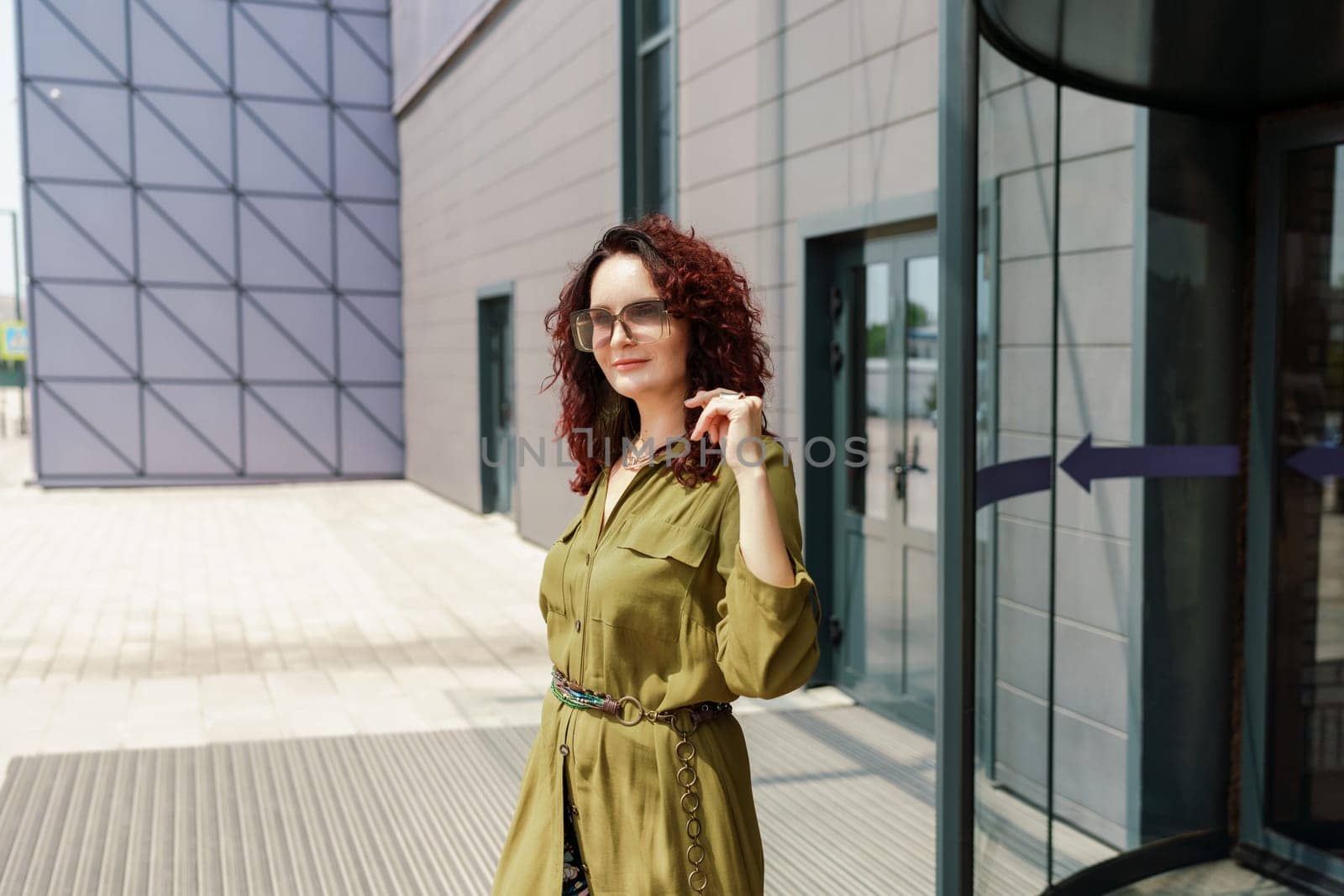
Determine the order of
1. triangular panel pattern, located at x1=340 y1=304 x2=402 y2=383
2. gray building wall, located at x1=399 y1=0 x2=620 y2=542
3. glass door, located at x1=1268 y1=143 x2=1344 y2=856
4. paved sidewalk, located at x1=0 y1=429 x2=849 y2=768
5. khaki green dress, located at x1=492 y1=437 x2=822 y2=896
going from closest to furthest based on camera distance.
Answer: khaki green dress, located at x1=492 y1=437 x2=822 y2=896
glass door, located at x1=1268 y1=143 x2=1344 y2=856
paved sidewalk, located at x1=0 y1=429 x2=849 y2=768
gray building wall, located at x1=399 y1=0 x2=620 y2=542
triangular panel pattern, located at x1=340 y1=304 x2=402 y2=383

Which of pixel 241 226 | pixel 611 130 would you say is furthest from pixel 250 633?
pixel 241 226

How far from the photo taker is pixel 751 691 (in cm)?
141

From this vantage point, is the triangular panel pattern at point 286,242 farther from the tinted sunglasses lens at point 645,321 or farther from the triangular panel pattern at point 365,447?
the tinted sunglasses lens at point 645,321

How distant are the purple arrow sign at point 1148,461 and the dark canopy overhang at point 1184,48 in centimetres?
88

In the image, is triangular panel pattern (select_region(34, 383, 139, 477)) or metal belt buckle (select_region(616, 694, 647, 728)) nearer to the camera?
metal belt buckle (select_region(616, 694, 647, 728))

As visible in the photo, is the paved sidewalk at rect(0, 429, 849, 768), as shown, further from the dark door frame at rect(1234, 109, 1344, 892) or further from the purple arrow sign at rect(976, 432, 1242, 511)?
the purple arrow sign at rect(976, 432, 1242, 511)

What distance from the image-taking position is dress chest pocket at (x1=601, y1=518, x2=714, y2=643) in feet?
4.93

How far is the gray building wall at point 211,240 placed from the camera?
13672mm

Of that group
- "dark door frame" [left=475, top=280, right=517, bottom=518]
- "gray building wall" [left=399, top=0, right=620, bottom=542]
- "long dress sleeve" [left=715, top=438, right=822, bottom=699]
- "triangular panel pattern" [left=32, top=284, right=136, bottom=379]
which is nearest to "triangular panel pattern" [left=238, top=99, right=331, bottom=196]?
"gray building wall" [left=399, top=0, right=620, bottom=542]

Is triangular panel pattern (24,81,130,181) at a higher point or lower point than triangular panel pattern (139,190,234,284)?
higher

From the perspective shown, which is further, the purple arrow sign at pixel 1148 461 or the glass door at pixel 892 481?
the glass door at pixel 892 481

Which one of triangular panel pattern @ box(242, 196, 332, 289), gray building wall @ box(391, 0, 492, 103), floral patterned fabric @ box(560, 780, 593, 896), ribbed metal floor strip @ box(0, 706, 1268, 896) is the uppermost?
gray building wall @ box(391, 0, 492, 103)

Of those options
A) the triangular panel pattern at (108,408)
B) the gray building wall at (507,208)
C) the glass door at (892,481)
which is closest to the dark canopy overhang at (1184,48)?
the glass door at (892,481)

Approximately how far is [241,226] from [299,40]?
2.36 metres
